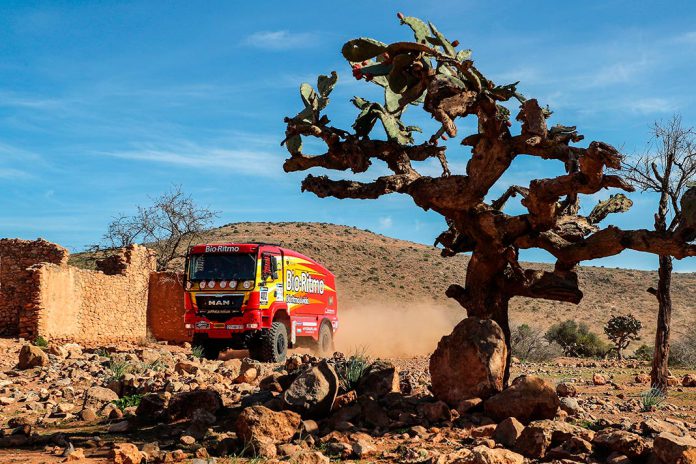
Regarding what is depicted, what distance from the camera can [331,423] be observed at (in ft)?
29.6

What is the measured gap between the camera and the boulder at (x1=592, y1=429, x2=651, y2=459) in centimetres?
717

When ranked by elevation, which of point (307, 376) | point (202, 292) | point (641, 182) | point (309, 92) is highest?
point (309, 92)

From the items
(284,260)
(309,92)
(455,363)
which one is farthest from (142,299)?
(455,363)

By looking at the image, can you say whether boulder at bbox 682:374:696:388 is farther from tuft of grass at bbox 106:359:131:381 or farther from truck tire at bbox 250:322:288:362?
tuft of grass at bbox 106:359:131:381

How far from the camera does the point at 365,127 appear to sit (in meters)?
11.4

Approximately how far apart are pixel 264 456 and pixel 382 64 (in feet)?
18.2

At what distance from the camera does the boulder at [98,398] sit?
37.2ft

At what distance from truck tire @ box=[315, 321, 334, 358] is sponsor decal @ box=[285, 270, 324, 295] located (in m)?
1.16

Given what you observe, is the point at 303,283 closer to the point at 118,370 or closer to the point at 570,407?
the point at 118,370

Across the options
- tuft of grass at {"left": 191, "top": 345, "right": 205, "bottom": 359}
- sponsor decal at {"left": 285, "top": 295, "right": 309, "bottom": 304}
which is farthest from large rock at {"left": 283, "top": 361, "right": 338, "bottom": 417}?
sponsor decal at {"left": 285, "top": 295, "right": 309, "bottom": 304}

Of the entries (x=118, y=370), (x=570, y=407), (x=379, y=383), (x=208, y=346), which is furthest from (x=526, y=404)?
(x=208, y=346)

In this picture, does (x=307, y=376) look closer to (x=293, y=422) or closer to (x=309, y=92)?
(x=293, y=422)

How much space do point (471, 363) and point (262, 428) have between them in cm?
297

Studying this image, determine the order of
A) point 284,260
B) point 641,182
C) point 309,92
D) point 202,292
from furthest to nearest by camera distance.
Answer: point 284,260
point 202,292
point 641,182
point 309,92
